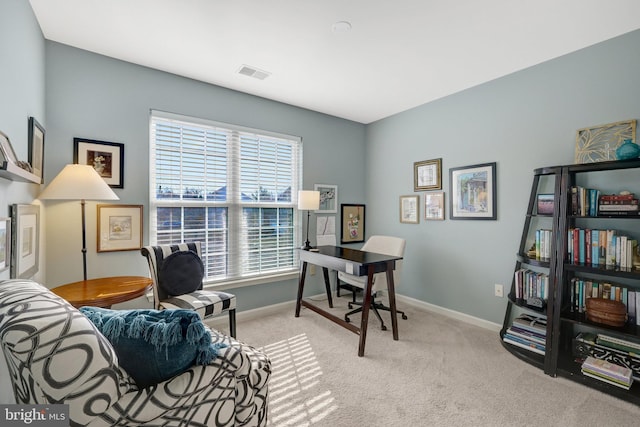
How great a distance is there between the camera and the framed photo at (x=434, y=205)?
133 inches

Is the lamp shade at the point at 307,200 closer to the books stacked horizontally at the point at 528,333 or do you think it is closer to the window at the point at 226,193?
the window at the point at 226,193

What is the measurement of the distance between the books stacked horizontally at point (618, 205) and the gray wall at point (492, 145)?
0.51m

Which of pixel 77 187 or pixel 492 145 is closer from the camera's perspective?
pixel 77 187

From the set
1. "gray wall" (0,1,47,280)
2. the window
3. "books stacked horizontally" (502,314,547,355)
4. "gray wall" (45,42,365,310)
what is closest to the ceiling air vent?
"gray wall" (45,42,365,310)

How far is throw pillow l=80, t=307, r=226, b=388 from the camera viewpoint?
0.96 m

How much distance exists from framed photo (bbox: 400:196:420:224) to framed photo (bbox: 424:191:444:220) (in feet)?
0.39

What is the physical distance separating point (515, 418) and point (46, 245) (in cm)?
349

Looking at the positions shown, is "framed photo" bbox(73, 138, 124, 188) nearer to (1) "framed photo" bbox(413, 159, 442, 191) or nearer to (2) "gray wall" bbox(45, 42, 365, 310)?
(2) "gray wall" bbox(45, 42, 365, 310)

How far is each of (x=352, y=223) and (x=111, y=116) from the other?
304 cm

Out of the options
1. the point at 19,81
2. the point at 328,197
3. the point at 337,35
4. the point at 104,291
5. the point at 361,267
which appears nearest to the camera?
the point at 19,81

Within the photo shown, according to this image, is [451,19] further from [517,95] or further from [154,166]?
[154,166]

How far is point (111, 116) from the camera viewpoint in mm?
2469

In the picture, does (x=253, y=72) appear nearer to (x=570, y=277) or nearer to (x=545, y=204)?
(x=545, y=204)

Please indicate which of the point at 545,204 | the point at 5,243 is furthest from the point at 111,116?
the point at 545,204
